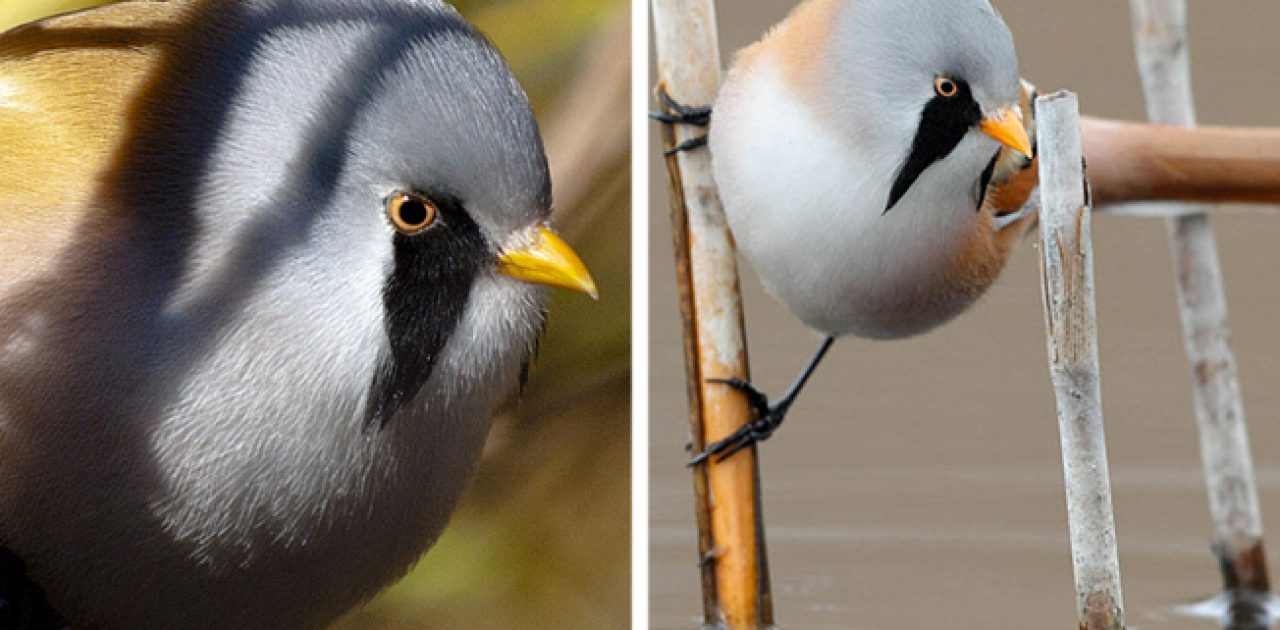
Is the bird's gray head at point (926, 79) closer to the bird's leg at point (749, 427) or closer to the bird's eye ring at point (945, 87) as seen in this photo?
the bird's eye ring at point (945, 87)

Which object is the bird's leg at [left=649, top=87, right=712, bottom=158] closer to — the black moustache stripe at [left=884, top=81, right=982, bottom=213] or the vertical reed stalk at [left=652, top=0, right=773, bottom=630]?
the vertical reed stalk at [left=652, top=0, right=773, bottom=630]

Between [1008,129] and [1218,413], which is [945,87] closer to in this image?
[1008,129]

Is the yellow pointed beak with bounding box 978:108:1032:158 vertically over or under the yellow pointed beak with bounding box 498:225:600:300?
over

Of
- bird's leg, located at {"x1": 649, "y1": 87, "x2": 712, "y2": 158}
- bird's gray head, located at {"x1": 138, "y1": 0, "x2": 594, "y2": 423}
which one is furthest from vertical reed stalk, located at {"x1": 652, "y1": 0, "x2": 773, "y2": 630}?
bird's gray head, located at {"x1": 138, "y1": 0, "x2": 594, "y2": 423}

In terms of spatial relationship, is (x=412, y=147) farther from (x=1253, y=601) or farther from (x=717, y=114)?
(x=1253, y=601)

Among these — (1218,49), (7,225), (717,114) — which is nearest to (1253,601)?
(1218,49)

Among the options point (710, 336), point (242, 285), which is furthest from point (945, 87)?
point (242, 285)
